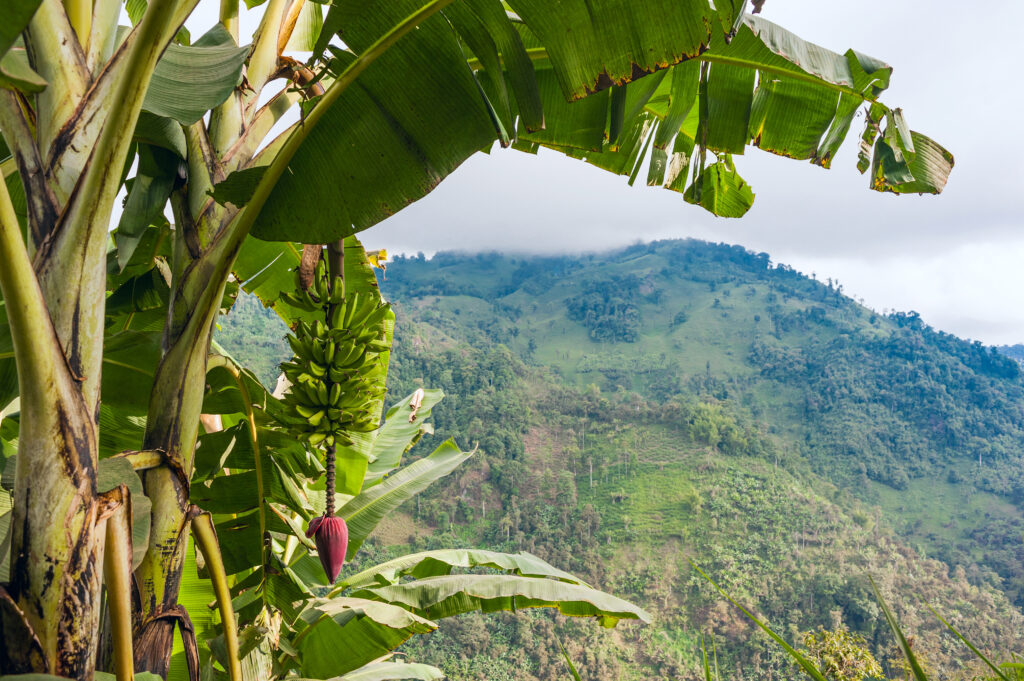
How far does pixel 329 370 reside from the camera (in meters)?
0.83

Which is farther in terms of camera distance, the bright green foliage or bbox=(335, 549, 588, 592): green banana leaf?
the bright green foliage

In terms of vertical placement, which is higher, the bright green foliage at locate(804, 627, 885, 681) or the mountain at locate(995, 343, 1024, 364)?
the mountain at locate(995, 343, 1024, 364)

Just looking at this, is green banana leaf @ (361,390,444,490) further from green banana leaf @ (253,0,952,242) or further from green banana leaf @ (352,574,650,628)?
green banana leaf @ (253,0,952,242)

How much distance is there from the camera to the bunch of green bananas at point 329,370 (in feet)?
2.67

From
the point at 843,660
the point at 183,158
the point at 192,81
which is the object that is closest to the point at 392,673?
the point at 183,158

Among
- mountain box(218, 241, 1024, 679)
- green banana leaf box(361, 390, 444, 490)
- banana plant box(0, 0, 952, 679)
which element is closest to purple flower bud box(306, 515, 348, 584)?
banana plant box(0, 0, 952, 679)

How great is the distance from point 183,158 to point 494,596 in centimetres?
99

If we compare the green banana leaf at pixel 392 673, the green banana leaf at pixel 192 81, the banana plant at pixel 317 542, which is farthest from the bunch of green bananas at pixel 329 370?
the green banana leaf at pixel 392 673

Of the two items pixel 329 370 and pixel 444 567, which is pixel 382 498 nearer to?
pixel 444 567

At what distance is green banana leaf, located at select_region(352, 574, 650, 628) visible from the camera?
1254mm

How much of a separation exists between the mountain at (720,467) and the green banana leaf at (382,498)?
13.2 m

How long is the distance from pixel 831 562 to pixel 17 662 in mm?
25369

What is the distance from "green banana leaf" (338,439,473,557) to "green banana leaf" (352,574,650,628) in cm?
32

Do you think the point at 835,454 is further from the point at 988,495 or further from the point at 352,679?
the point at 352,679
